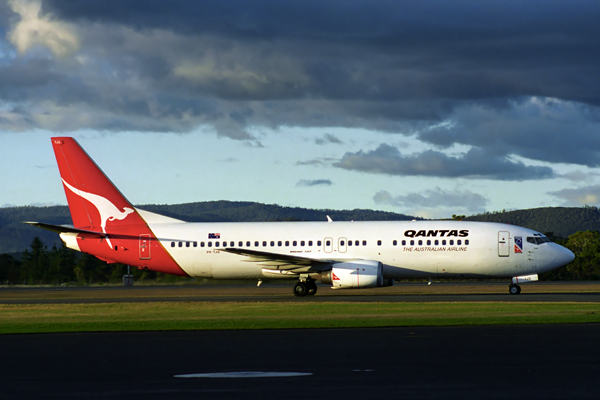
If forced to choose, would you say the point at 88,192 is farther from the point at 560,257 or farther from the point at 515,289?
the point at 560,257

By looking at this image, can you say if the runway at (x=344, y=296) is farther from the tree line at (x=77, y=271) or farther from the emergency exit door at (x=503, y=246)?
the tree line at (x=77, y=271)

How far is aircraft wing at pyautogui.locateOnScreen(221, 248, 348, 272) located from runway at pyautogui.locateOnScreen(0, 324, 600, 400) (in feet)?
58.9

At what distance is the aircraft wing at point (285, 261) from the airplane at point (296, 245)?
0.05 m

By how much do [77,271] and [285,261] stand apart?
41888mm

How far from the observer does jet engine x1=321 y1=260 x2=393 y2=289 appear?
37.9 metres

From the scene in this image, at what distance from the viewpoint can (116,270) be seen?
67.9m

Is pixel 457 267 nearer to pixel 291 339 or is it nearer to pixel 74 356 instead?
pixel 291 339

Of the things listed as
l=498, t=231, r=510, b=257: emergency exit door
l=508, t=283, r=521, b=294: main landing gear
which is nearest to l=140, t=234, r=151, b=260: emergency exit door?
l=498, t=231, r=510, b=257: emergency exit door

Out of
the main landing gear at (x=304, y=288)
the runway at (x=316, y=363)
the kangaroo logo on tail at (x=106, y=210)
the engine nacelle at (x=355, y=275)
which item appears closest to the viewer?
the runway at (x=316, y=363)

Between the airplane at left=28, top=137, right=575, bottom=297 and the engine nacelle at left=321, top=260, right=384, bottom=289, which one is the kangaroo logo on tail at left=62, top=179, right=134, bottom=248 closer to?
the airplane at left=28, top=137, right=575, bottom=297

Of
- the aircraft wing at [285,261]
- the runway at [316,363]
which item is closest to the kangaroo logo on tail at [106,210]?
the aircraft wing at [285,261]

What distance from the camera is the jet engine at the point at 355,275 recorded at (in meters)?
37.9

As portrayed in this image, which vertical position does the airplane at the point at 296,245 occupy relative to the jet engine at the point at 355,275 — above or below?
above

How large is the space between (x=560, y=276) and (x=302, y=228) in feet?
145
